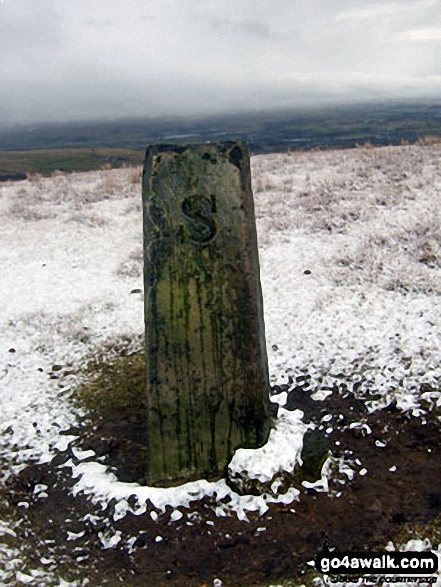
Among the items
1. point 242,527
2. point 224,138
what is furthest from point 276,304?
point 224,138

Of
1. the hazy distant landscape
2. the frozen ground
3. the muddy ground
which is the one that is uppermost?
the hazy distant landscape

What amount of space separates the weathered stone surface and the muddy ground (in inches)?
19.6

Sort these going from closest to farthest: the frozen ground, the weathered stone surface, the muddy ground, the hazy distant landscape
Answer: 1. the muddy ground
2. the weathered stone surface
3. the frozen ground
4. the hazy distant landscape

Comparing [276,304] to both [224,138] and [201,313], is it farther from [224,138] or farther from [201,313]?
[224,138]

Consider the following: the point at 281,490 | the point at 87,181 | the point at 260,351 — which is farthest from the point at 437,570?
the point at 87,181

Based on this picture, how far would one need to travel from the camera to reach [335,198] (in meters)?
11.6

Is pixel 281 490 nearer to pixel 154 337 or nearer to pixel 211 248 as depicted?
pixel 154 337

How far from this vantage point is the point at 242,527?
12.4 feet

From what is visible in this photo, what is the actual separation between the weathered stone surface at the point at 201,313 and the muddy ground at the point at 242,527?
0.50 meters

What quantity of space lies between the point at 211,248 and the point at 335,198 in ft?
27.5

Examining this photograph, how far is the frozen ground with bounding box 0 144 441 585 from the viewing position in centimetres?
461

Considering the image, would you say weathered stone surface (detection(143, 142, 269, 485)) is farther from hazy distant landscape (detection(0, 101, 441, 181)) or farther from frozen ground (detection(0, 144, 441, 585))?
hazy distant landscape (detection(0, 101, 441, 181))

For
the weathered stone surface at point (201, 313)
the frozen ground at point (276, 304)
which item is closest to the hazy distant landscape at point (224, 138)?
the weathered stone surface at point (201, 313)

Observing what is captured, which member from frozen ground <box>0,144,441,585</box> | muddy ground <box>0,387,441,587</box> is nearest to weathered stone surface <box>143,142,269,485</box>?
frozen ground <box>0,144,441,585</box>
